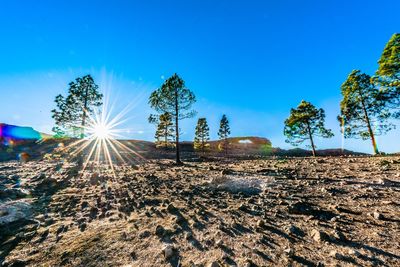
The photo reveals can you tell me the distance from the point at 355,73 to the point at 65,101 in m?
38.3

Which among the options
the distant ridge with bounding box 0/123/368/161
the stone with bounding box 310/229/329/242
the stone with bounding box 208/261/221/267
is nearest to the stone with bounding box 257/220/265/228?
the stone with bounding box 310/229/329/242

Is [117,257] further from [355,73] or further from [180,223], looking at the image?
[355,73]

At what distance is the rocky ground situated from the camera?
3574 millimetres

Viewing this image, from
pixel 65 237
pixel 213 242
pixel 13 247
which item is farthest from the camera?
pixel 65 237

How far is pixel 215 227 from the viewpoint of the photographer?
4.78 metres

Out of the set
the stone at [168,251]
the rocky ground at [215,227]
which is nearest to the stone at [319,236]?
the rocky ground at [215,227]

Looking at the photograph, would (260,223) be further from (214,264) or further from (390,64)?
(390,64)

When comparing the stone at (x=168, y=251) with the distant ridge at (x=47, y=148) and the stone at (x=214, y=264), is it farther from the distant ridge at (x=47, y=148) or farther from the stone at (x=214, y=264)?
the distant ridge at (x=47, y=148)

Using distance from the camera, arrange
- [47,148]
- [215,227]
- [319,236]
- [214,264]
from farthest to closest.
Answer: [47,148] < [215,227] < [319,236] < [214,264]

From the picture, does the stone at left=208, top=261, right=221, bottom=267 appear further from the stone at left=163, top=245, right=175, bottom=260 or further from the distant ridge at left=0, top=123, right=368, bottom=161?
the distant ridge at left=0, top=123, right=368, bottom=161

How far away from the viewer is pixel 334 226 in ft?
14.7

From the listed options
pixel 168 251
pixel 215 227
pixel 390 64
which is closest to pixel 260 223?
pixel 215 227

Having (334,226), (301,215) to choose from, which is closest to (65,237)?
(301,215)

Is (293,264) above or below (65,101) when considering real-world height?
below
